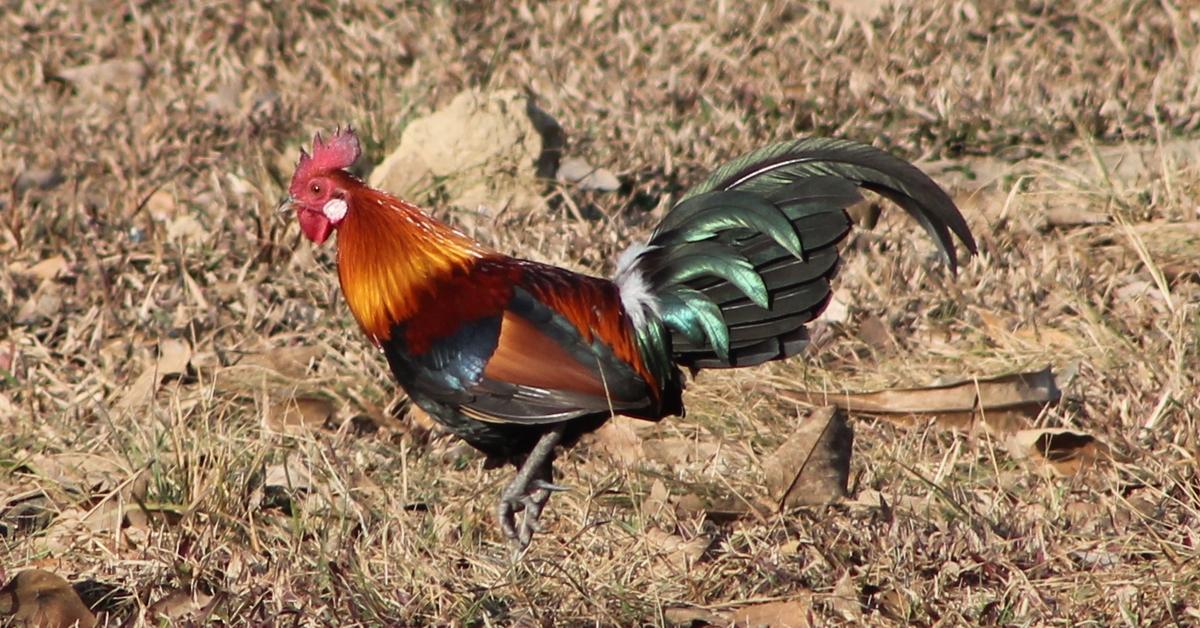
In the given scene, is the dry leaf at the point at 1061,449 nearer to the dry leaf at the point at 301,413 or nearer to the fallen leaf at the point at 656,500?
the fallen leaf at the point at 656,500

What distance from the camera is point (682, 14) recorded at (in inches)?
282

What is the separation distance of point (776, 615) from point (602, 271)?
1.99 meters

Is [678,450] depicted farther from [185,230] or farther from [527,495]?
[185,230]

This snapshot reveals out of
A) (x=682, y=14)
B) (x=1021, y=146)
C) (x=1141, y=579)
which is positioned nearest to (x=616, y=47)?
(x=682, y=14)

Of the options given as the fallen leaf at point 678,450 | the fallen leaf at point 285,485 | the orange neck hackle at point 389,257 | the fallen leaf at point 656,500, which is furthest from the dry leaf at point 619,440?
the fallen leaf at point 285,485

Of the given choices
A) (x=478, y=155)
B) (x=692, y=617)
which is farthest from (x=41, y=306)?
(x=692, y=617)

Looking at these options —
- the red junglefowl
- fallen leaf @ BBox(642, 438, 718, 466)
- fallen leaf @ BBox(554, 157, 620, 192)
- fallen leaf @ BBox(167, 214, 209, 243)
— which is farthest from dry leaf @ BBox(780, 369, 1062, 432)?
fallen leaf @ BBox(167, 214, 209, 243)

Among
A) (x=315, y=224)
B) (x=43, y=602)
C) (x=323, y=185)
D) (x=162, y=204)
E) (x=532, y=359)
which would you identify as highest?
(x=323, y=185)

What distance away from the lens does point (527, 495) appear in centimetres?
375

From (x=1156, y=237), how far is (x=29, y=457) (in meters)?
3.64

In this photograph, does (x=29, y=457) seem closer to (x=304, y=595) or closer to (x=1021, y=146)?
(x=304, y=595)

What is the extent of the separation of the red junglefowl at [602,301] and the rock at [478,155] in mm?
1626

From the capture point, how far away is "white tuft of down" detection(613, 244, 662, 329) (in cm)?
380

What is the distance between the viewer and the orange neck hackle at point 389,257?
12.5ft
